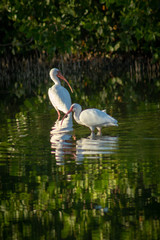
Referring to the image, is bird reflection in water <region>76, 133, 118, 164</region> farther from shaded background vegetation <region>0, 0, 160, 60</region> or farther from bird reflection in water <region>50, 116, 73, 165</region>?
shaded background vegetation <region>0, 0, 160, 60</region>

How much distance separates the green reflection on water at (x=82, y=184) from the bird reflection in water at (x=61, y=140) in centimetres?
3

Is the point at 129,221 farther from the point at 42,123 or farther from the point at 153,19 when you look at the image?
the point at 153,19

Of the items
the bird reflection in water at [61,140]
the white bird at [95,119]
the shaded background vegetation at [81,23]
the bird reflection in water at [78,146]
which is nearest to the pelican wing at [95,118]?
the white bird at [95,119]

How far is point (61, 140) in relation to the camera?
9320 millimetres

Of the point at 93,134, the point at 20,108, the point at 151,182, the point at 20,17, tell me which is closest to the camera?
the point at 151,182

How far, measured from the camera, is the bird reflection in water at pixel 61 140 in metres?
8.10

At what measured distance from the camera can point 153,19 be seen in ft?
64.2

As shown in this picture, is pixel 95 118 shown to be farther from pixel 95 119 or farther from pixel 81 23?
pixel 81 23

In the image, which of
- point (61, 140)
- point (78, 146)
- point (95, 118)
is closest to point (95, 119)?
point (95, 118)

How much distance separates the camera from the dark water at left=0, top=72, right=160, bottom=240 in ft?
16.3

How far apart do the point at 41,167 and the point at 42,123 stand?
→ 13.4ft

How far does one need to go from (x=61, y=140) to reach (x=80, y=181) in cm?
294

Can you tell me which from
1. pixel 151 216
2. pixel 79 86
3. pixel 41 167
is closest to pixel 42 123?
pixel 41 167

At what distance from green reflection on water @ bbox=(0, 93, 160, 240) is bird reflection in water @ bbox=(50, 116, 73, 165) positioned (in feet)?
0.11
